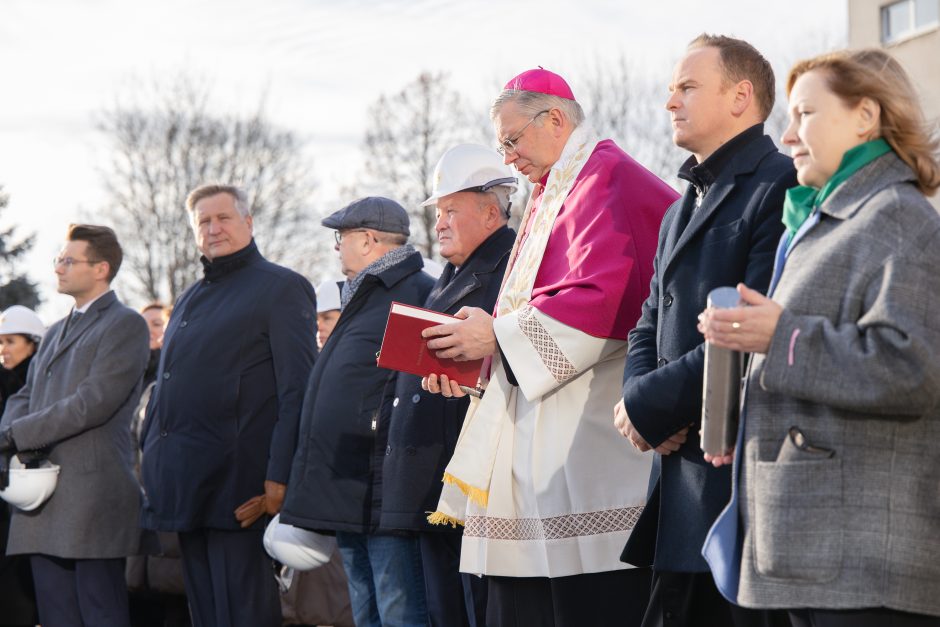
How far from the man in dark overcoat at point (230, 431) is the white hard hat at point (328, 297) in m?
2.12

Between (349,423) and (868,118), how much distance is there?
3034 millimetres

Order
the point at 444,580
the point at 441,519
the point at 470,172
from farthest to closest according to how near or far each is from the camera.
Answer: the point at 470,172 → the point at 444,580 → the point at 441,519

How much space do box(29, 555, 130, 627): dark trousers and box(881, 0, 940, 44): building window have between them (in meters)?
24.1

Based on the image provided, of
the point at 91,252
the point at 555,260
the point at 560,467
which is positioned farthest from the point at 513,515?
the point at 91,252

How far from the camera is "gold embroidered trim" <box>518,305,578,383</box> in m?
3.88

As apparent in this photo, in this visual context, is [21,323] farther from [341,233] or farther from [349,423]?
[349,423]

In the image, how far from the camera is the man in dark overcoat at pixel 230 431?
230 inches

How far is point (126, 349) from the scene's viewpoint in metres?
6.84

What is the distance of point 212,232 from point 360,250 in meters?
0.96

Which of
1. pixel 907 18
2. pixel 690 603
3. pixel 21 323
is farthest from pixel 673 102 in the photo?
pixel 907 18

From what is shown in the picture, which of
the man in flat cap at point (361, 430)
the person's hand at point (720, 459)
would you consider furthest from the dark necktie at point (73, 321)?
the person's hand at point (720, 459)

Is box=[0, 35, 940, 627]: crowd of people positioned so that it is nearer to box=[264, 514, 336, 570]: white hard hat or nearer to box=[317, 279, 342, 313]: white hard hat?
box=[264, 514, 336, 570]: white hard hat

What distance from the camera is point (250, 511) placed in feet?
19.0

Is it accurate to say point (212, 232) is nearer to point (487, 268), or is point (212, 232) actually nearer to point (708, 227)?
point (487, 268)
